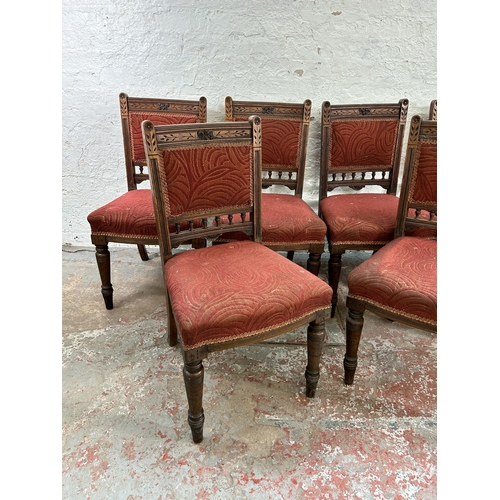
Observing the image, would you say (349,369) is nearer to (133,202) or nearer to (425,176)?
(425,176)

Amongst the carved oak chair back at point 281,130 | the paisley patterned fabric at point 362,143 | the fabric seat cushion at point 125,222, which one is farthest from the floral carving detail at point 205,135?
the paisley patterned fabric at point 362,143

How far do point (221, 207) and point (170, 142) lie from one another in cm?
38

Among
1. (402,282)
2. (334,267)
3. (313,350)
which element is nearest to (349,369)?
(313,350)

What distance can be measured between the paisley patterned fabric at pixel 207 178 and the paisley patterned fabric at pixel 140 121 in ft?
3.04

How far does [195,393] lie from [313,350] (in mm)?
529

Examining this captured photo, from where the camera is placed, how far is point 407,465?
1347 millimetres

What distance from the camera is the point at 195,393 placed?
52.7 inches

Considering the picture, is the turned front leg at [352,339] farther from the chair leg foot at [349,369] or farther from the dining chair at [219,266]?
the dining chair at [219,266]

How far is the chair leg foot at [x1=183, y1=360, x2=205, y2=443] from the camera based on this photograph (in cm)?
131

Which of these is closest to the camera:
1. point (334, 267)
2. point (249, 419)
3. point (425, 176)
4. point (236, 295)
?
point (236, 295)

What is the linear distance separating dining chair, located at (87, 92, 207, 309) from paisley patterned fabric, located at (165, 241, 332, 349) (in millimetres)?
570

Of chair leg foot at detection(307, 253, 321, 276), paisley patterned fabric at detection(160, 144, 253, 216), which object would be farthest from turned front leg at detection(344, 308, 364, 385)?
paisley patterned fabric at detection(160, 144, 253, 216)

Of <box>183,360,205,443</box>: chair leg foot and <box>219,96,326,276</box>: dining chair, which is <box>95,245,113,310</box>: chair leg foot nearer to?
<box>219,96,326,276</box>: dining chair

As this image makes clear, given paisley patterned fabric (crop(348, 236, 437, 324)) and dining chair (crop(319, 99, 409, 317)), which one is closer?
paisley patterned fabric (crop(348, 236, 437, 324))
